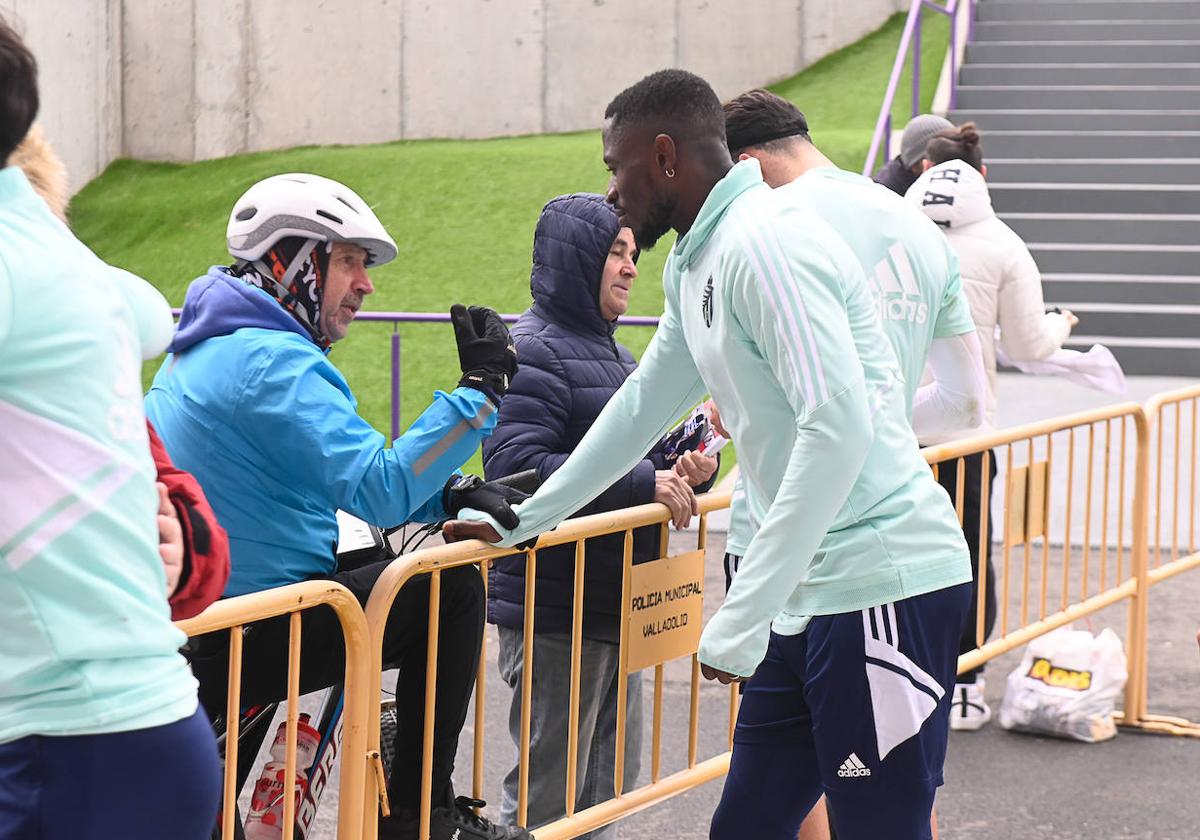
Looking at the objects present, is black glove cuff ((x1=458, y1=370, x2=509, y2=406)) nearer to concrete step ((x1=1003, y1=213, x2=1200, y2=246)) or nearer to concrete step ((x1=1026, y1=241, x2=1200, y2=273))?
concrete step ((x1=1026, y1=241, x2=1200, y2=273))

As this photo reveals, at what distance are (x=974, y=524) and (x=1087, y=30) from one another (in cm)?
1255

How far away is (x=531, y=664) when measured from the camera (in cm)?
381

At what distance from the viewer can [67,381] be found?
1918mm

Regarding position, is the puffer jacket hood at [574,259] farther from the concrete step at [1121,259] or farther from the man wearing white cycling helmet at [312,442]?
the concrete step at [1121,259]

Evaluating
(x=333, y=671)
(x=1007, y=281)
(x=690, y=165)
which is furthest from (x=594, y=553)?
(x=1007, y=281)

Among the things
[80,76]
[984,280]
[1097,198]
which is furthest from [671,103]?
[80,76]

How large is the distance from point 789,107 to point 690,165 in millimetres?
965

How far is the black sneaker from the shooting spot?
11.2 ft

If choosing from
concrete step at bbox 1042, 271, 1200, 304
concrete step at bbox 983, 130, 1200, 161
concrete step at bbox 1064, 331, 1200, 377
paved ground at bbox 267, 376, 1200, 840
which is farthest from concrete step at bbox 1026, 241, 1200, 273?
paved ground at bbox 267, 376, 1200, 840

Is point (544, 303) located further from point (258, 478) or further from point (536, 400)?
point (258, 478)

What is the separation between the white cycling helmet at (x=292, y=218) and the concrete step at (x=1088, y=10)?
1532 centimetres

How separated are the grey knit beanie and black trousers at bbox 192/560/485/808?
4.72 m

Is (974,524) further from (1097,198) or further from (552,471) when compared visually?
(1097,198)

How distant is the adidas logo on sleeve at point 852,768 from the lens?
9.90ft
